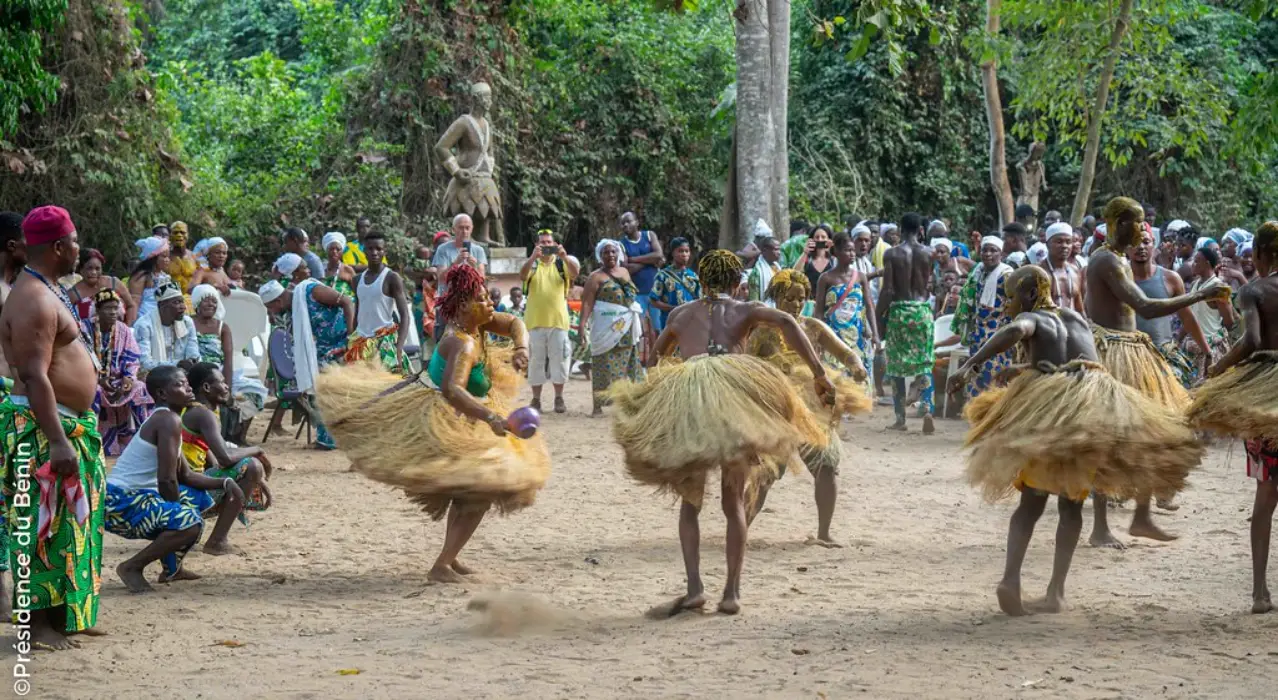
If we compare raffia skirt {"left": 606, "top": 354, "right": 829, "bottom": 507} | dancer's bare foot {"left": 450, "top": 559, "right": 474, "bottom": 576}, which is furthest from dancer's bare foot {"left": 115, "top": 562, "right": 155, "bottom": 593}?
raffia skirt {"left": 606, "top": 354, "right": 829, "bottom": 507}

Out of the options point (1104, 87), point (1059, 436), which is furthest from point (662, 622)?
point (1104, 87)

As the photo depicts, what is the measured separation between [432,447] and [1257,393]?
12.3 ft

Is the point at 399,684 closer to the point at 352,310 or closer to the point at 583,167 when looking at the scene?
the point at 352,310

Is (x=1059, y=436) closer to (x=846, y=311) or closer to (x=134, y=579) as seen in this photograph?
(x=134, y=579)

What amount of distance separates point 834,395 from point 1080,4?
1288cm

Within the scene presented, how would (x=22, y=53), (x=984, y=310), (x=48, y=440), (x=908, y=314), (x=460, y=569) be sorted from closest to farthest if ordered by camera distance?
(x=48, y=440)
(x=460, y=569)
(x=984, y=310)
(x=908, y=314)
(x=22, y=53)

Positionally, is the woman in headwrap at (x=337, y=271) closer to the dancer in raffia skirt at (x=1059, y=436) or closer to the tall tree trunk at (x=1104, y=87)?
the dancer in raffia skirt at (x=1059, y=436)

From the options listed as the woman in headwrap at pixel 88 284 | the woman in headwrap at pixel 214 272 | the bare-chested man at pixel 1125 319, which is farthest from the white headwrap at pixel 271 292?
the bare-chested man at pixel 1125 319

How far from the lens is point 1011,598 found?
256 inches

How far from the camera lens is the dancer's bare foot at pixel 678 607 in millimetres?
6621

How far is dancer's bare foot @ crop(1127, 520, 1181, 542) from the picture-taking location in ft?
27.2

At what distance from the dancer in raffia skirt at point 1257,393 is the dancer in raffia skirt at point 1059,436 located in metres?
0.18

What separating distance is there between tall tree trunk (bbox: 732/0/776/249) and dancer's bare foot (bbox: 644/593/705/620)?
1376 cm

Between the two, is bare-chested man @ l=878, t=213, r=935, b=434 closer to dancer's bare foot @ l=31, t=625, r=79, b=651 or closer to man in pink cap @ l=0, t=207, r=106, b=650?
man in pink cap @ l=0, t=207, r=106, b=650
